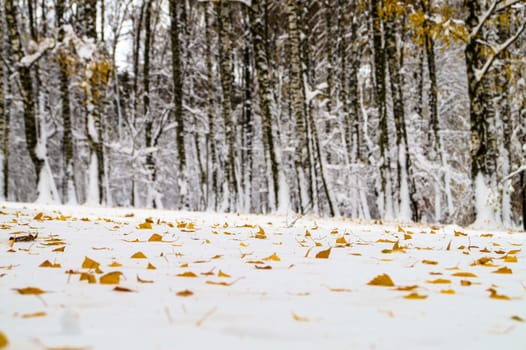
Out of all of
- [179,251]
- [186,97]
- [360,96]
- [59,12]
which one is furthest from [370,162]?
[179,251]

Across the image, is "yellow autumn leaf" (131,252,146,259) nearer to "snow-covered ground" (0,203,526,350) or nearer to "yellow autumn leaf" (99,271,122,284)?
"snow-covered ground" (0,203,526,350)

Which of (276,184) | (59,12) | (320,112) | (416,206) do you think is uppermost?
(59,12)

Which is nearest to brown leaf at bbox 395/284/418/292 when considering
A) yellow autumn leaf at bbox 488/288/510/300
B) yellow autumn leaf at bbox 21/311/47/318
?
yellow autumn leaf at bbox 488/288/510/300

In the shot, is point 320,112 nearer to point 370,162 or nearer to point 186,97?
point 370,162

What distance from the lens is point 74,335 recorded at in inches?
42.0

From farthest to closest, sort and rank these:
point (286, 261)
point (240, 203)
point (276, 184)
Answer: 1. point (240, 203)
2. point (276, 184)
3. point (286, 261)

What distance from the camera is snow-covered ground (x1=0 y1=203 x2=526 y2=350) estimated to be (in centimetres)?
113

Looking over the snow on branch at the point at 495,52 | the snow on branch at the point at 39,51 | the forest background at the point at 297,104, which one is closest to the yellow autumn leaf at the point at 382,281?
the forest background at the point at 297,104

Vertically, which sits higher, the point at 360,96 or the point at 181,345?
the point at 360,96

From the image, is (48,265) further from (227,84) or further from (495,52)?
(227,84)

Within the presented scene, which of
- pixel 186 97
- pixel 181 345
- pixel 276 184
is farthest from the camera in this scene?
pixel 186 97

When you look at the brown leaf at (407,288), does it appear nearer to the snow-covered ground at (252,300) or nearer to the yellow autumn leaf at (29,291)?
the snow-covered ground at (252,300)

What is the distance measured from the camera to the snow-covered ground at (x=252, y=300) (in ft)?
3.71

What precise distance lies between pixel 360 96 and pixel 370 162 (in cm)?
300
